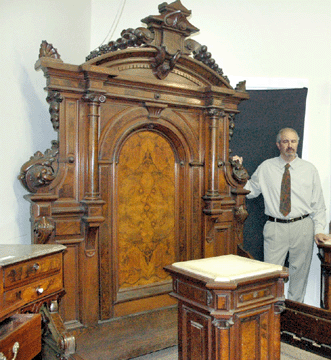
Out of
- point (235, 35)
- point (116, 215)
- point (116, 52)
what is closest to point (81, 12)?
point (116, 52)

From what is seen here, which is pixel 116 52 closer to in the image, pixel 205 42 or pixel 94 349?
pixel 205 42

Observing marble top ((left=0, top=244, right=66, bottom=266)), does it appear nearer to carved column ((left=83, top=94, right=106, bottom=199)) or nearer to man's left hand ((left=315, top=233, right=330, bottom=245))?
carved column ((left=83, top=94, right=106, bottom=199))

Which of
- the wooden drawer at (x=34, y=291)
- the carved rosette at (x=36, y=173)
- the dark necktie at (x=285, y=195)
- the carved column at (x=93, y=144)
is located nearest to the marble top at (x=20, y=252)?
the wooden drawer at (x=34, y=291)

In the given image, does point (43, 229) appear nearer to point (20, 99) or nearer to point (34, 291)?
point (34, 291)

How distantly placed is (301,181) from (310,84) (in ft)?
3.82

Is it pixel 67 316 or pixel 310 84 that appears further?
pixel 310 84

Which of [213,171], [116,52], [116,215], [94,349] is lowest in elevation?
[94,349]

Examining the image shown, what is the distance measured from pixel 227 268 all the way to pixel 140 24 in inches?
108

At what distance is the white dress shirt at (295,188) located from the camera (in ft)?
13.6

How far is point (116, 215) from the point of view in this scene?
3.12 metres

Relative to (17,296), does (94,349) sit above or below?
below

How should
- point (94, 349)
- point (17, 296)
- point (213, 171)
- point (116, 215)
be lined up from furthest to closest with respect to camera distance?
point (213, 171), point (116, 215), point (94, 349), point (17, 296)

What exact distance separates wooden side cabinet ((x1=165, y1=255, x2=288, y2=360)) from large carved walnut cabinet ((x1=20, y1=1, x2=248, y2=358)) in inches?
32.2

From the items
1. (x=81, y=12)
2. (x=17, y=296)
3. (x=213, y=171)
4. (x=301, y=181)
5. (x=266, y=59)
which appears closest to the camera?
(x=17, y=296)
